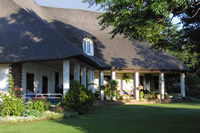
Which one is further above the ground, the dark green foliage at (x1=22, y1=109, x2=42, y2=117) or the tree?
the tree

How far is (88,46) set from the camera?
22.3m

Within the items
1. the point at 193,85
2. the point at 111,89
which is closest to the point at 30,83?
the point at 111,89

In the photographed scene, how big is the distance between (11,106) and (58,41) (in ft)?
17.4

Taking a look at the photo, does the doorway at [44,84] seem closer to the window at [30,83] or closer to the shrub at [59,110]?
the window at [30,83]

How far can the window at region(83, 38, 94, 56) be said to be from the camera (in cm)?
2177

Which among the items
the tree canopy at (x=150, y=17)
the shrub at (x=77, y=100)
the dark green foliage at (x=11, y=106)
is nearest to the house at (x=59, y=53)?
the shrub at (x=77, y=100)

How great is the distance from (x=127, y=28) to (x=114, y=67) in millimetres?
12117

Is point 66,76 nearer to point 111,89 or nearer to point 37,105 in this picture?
point 37,105

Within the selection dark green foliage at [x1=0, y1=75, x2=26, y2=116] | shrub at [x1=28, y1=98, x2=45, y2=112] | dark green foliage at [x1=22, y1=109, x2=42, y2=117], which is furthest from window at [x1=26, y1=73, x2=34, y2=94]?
dark green foliage at [x1=0, y1=75, x2=26, y2=116]

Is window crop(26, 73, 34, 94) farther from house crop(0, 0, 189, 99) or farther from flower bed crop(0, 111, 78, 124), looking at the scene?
flower bed crop(0, 111, 78, 124)

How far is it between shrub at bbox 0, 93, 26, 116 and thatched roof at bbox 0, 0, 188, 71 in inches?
122

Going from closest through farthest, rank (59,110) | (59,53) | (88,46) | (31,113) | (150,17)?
1. (150,17)
2. (31,113)
3. (59,110)
4. (59,53)
5. (88,46)

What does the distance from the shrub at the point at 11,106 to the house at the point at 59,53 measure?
3.03 meters

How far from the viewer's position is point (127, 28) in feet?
32.4
